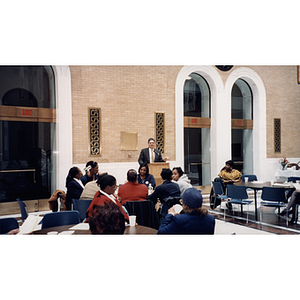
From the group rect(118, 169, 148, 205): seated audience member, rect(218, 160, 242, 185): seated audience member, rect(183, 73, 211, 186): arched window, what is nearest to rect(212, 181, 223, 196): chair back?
rect(218, 160, 242, 185): seated audience member

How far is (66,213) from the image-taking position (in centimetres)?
355

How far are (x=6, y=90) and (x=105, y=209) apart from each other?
20.2ft

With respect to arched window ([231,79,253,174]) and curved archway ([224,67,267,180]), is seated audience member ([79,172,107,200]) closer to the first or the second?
arched window ([231,79,253,174])

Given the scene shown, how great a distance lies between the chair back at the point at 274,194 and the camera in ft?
18.6

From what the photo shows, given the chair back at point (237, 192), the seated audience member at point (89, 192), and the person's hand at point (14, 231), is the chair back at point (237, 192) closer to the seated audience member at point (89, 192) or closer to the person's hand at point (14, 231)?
the seated audience member at point (89, 192)

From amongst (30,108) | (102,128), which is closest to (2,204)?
(30,108)

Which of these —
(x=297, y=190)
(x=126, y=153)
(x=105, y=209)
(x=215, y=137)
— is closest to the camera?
(x=105, y=209)

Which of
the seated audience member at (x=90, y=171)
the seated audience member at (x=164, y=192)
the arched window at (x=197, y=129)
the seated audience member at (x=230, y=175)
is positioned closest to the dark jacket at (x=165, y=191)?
the seated audience member at (x=164, y=192)

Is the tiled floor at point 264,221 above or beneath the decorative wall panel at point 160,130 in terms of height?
beneath

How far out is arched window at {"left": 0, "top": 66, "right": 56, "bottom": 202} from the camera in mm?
7230

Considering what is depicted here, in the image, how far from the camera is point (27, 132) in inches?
294

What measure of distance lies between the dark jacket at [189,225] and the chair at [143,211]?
4.18 ft

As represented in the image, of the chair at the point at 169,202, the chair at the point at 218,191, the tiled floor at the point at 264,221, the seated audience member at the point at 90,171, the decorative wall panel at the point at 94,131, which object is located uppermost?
the decorative wall panel at the point at 94,131

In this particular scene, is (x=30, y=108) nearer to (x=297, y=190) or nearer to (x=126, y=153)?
(x=126, y=153)
